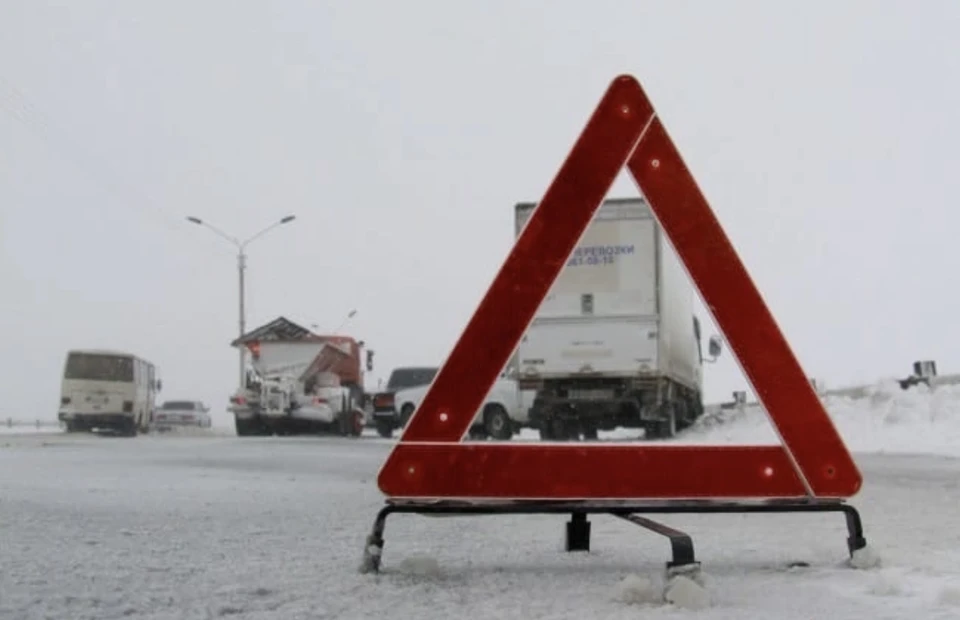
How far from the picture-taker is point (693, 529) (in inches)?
224

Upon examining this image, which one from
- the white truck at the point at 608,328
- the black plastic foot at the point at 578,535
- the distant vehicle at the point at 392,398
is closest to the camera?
the black plastic foot at the point at 578,535

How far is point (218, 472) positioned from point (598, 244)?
10177 mm

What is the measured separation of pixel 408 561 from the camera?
405 cm

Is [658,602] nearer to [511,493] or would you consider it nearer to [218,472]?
[511,493]

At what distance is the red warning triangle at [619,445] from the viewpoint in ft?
12.7

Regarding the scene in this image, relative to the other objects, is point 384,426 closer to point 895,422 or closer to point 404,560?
point 895,422

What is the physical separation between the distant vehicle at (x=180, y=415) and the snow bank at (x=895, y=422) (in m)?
33.0

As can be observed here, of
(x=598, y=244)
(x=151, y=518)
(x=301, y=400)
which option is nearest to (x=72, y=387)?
(x=301, y=400)

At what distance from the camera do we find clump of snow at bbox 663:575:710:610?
3342mm

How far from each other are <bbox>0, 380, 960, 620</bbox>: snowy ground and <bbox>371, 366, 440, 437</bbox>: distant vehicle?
20.4m

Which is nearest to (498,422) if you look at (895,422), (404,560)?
(895,422)

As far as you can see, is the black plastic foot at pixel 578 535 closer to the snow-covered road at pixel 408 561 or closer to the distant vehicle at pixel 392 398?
the snow-covered road at pixel 408 561

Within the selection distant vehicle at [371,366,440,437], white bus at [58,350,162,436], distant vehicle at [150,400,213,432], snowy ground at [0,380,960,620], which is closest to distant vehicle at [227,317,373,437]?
distant vehicle at [371,366,440,437]

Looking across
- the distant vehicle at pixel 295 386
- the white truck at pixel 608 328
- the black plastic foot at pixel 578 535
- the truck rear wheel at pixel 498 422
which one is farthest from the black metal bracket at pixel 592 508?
the distant vehicle at pixel 295 386
